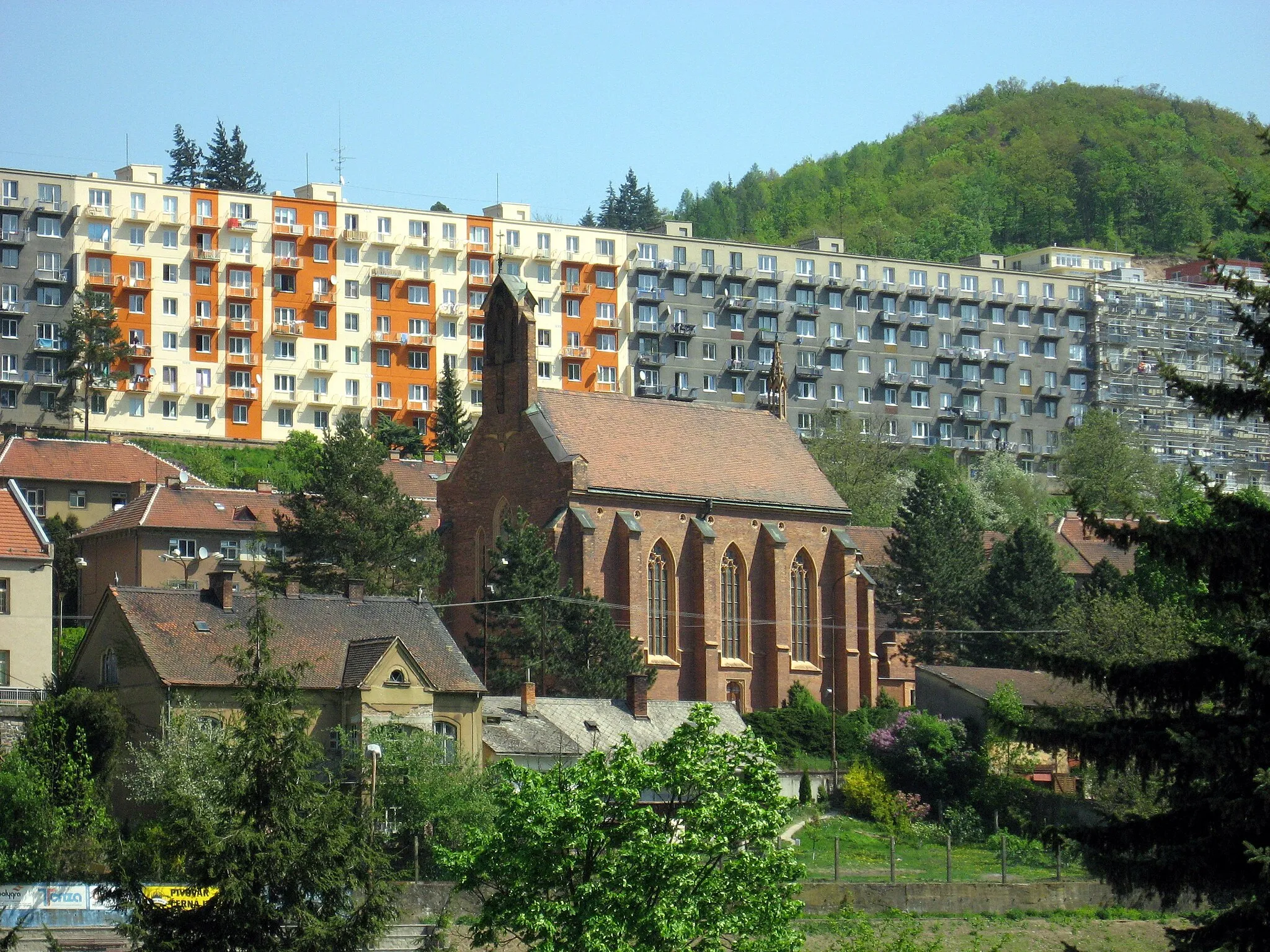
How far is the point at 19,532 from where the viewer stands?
6625 cm

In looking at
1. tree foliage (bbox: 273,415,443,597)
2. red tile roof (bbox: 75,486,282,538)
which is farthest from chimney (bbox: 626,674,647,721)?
red tile roof (bbox: 75,486,282,538)

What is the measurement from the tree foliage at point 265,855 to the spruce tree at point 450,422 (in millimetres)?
93106

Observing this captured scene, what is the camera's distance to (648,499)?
278ft

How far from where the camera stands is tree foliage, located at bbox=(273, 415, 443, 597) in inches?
2950

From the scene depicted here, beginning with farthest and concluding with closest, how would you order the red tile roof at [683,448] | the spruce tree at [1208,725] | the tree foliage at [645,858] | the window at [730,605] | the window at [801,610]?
the window at [801,610], the window at [730,605], the red tile roof at [683,448], the tree foliage at [645,858], the spruce tree at [1208,725]

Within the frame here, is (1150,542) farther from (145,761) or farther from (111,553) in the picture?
(111,553)

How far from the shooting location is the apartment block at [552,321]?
Result: 129 meters

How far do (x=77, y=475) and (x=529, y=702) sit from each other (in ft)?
142

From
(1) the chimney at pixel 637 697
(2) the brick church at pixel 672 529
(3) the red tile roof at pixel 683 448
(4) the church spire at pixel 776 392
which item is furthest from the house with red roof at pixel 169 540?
(4) the church spire at pixel 776 392

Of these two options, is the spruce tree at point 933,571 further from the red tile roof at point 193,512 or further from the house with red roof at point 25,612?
the house with red roof at point 25,612

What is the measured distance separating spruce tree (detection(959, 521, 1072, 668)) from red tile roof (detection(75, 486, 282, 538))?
3163cm

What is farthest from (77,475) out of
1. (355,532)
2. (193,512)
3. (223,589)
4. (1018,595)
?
(1018,595)

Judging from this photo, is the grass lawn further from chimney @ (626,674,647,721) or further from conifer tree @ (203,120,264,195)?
conifer tree @ (203,120,264,195)

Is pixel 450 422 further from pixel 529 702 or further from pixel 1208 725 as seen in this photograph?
pixel 1208 725
